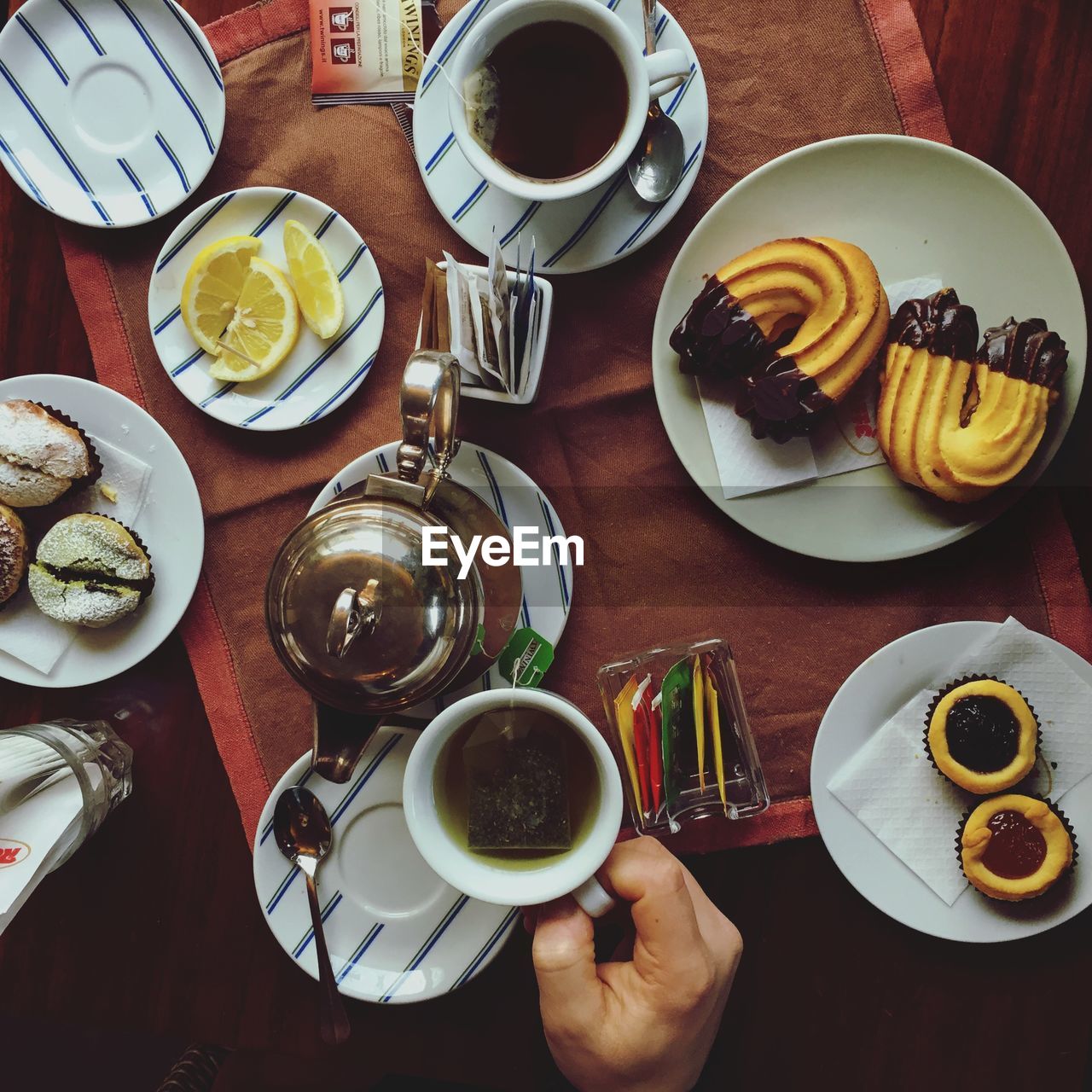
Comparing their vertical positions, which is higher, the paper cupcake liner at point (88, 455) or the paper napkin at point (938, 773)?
the paper cupcake liner at point (88, 455)

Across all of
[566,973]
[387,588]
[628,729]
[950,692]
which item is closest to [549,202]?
[387,588]

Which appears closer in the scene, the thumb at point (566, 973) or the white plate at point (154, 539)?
the thumb at point (566, 973)

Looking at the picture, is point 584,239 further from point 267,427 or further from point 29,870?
point 29,870

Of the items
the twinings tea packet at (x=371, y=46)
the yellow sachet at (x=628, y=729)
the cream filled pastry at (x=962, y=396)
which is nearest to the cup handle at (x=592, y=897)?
the yellow sachet at (x=628, y=729)

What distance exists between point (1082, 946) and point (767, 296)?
87cm

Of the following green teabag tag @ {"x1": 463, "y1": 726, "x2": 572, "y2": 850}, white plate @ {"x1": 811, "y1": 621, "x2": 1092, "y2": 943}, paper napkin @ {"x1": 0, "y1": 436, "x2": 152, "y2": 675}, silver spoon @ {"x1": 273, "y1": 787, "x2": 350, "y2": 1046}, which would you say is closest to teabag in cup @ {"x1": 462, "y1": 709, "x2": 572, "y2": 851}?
green teabag tag @ {"x1": 463, "y1": 726, "x2": 572, "y2": 850}

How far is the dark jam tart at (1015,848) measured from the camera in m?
1.01

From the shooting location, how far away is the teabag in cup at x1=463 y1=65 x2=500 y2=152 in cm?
96

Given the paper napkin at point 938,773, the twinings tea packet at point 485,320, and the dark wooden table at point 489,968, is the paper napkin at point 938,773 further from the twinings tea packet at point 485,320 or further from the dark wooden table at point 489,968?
→ the twinings tea packet at point 485,320

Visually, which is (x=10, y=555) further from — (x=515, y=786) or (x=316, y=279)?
(x=515, y=786)

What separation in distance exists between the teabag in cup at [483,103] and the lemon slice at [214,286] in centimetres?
30

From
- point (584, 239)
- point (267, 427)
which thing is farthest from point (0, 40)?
point (584, 239)

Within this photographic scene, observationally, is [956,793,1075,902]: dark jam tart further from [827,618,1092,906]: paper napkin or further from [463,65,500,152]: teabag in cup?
[463,65,500,152]: teabag in cup

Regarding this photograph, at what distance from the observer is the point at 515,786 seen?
960 millimetres
